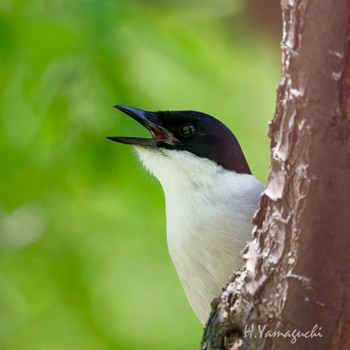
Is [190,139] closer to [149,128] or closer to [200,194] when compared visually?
[149,128]

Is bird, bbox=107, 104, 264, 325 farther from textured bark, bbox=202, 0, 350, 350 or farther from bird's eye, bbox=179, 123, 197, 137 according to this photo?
textured bark, bbox=202, 0, 350, 350

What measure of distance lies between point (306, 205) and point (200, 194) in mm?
2102

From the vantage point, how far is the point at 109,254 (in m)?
7.13

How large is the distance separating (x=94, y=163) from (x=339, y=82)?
12.3 feet

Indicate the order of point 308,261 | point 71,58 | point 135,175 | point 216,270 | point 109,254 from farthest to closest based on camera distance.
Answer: point 109,254, point 135,175, point 71,58, point 216,270, point 308,261

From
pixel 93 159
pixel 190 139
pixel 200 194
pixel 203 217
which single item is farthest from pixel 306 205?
pixel 93 159

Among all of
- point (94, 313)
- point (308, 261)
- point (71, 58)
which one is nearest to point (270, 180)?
point (308, 261)

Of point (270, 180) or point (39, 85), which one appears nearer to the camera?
point (270, 180)

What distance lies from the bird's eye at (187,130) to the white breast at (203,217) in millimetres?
126

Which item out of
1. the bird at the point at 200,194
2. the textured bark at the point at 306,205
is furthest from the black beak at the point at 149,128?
the textured bark at the point at 306,205

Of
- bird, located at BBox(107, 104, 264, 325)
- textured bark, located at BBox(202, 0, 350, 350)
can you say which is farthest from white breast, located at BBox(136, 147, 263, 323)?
textured bark, located at BBox(202, 0, 350, 350)

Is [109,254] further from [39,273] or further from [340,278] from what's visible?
[340,278]

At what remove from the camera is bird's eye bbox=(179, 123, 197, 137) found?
5.35 m

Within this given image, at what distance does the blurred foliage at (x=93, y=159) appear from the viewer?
6172mm
